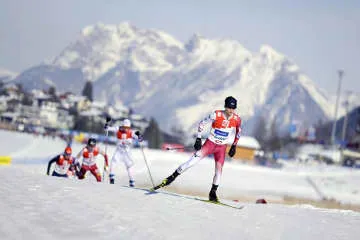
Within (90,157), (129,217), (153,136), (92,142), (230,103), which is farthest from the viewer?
(153,136)

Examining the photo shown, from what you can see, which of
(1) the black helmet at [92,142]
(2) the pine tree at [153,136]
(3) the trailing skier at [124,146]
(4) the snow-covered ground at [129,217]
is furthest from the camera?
(2) the pine tree at [153,136]

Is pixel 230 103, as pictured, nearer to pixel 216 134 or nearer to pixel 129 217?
pixel 216 134

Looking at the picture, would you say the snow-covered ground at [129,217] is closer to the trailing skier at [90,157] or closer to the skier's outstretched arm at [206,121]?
the skier's outstretched arm at [206,121]

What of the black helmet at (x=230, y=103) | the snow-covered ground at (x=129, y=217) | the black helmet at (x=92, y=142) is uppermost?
the black helmet at (x=230, y=103)

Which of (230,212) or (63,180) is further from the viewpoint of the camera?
(63,180)

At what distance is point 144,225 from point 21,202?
6.93ft

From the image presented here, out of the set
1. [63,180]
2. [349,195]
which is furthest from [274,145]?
[63,180]

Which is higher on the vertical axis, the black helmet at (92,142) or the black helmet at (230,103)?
the black helmet at (230,103)

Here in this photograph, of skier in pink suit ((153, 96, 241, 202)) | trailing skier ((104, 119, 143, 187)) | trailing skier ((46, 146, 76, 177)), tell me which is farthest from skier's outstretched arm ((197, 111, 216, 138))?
trailing skier ((46, 146, 76, 177))

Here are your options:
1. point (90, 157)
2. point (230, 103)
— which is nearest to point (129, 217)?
point (230, 103)

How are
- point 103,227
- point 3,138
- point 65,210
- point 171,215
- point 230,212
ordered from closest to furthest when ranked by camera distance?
1. point 103,227
2. point 65,210
3. point 171,215
4. point 230,212
5. point 3,138

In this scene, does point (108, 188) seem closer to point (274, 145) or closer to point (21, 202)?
point (21, 202)

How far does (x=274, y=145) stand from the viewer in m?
138

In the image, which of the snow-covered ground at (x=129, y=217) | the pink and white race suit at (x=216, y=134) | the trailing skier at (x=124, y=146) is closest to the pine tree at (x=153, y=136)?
the trailing skier at (x=124, y=146)
